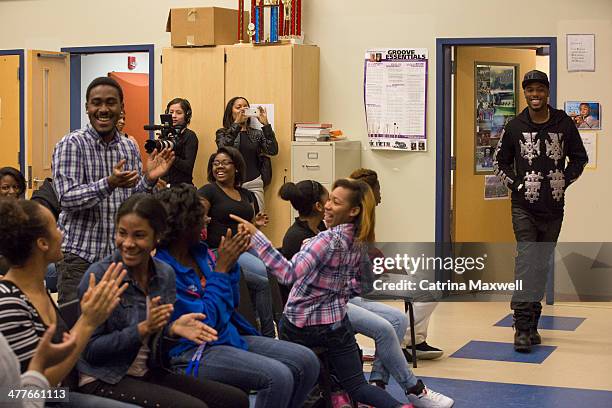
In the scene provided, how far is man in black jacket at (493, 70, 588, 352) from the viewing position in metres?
6.84

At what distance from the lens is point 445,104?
→ 346 inches

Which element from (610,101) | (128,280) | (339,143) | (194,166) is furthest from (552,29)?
(128,280)

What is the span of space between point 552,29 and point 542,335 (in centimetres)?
260

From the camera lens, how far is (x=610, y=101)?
8.29 meters

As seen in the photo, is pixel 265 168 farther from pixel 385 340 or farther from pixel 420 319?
pixel 385 340

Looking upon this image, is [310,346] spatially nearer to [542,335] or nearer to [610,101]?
[542,335]

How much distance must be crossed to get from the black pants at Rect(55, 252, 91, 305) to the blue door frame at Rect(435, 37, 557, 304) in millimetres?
4414

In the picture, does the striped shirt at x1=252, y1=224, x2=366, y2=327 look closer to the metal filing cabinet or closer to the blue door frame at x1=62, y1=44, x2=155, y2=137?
the metal filing cabinet

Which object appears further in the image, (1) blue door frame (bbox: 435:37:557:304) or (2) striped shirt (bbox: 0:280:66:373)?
(1) blue door frame (bbox: 435:37:557:304)

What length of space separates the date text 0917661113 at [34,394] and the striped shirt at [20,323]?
0.14 meters

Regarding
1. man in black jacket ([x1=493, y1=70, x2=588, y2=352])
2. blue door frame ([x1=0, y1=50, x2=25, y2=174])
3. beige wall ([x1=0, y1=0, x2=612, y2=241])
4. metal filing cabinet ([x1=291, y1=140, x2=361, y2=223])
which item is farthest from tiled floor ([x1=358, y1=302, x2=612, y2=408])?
blue door frame ([x1=0, y1=50, x2=25, y2=174])

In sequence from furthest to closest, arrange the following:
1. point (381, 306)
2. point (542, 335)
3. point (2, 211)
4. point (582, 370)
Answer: point (542, 335)
point (582, 370)
point (381, 306)
point (2, 211)

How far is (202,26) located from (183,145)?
111cm

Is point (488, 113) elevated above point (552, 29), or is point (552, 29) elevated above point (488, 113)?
point (552, 29)
